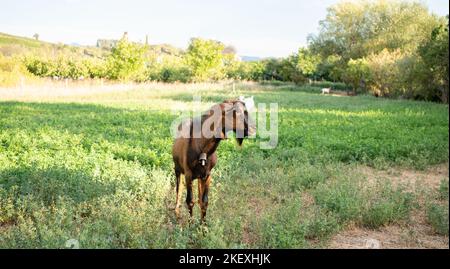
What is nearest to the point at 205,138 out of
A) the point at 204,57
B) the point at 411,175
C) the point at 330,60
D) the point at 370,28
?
the point at 411,175

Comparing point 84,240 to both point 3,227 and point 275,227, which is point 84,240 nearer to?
point 3,227

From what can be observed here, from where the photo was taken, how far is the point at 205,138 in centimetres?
517

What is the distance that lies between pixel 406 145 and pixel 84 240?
32.2 feet

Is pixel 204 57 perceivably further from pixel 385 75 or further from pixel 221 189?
pixel 221 189

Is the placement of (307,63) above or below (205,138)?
above

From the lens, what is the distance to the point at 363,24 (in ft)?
198

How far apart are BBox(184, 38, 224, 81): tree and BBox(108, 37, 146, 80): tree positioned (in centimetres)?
703

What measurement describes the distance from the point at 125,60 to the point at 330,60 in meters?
29.4

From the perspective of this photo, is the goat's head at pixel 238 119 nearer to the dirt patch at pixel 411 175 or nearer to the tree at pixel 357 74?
the dirt patch at pixel 411 175

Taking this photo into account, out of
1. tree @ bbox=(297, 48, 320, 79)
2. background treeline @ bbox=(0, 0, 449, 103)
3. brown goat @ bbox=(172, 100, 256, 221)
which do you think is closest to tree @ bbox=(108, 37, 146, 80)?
background treeline @ bbox=(0, 0, 449, 103)

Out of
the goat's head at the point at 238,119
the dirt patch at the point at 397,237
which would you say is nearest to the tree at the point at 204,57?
the dirt patch at the point at 397,237

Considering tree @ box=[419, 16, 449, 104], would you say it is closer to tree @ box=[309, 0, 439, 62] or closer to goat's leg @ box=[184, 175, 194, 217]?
goat's leg @ box=[184, 175, 194, 217]

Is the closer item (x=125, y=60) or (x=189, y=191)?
(x=189, y=191)
